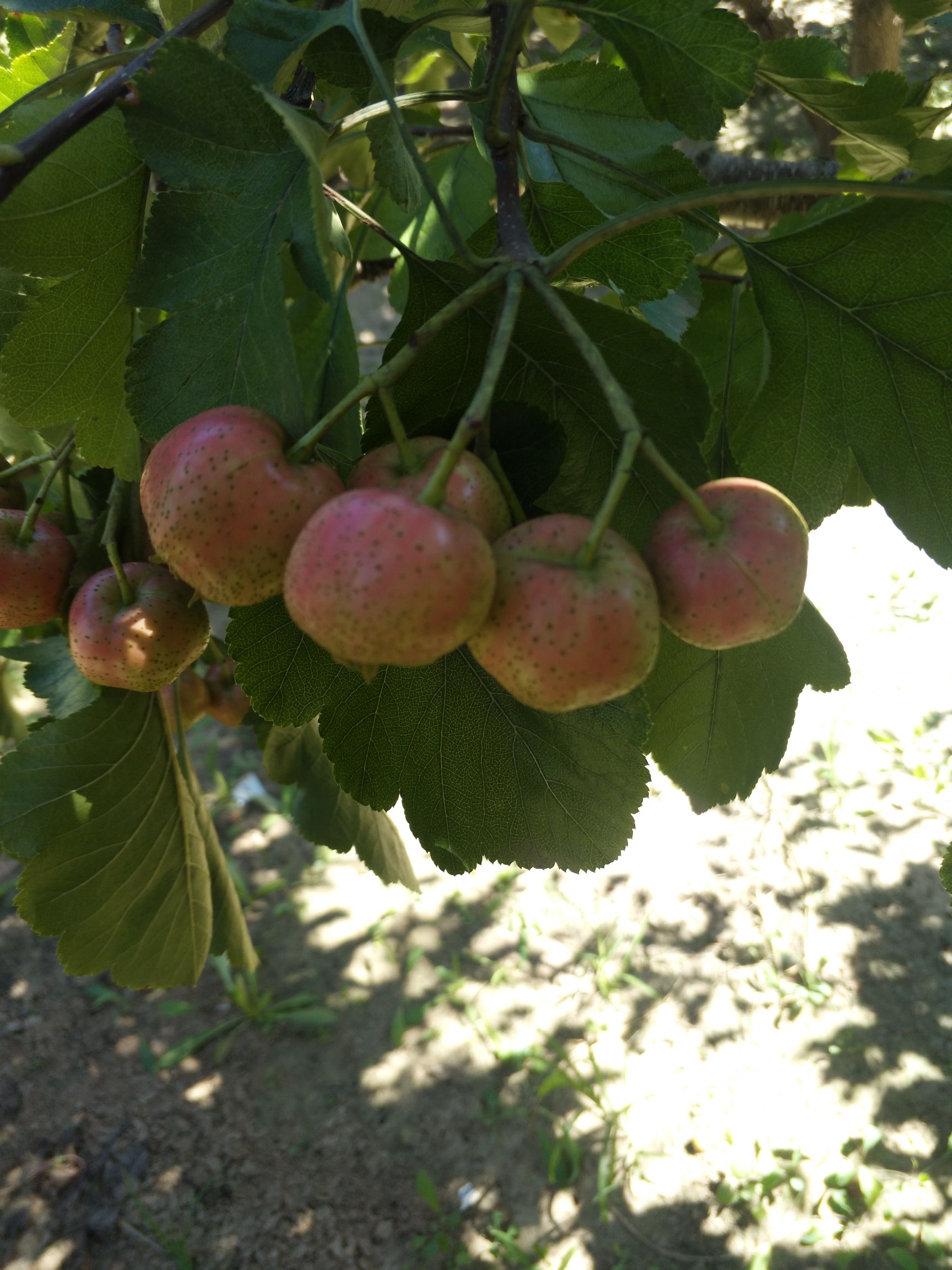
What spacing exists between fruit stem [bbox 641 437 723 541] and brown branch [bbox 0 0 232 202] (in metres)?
0.55

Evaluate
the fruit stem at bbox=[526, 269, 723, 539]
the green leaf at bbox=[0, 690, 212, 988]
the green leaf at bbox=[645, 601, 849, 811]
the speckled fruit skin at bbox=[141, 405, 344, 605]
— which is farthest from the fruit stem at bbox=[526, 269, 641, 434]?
the green leaf at bbox=[0, 690, 212, 988]

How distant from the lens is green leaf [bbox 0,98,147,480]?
975mm

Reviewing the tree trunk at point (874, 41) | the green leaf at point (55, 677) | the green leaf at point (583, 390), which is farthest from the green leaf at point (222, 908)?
the tree trunk at point (874, 41)

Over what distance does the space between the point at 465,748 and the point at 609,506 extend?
54 cm

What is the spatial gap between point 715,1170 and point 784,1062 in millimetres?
476

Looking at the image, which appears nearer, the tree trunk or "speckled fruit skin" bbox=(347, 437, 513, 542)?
"speckled fruit skin" bbox=(347, 437, 513, 542)

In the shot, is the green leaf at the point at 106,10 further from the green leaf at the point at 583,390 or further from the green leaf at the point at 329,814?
the green leaf at the point at 329,814

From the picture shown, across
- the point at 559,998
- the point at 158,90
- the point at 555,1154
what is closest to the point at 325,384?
the point at 158,90

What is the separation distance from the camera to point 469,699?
3.62ft

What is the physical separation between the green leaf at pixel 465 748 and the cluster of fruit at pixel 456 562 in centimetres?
31

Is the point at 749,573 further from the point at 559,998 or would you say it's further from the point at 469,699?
the point at 559,998

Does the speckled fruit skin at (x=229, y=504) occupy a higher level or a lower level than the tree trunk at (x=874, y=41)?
higher

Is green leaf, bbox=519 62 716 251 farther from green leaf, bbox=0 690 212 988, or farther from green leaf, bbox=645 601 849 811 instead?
green leaf, bbox=0 690 212 988

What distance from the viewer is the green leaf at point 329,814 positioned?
2004mm
